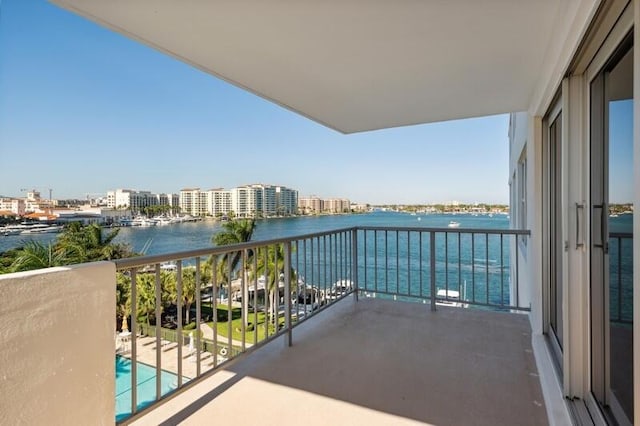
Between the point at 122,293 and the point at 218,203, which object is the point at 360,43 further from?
the point at 218,203

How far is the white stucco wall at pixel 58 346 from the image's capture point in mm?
1090

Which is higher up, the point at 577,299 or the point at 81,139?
the point at 81,139

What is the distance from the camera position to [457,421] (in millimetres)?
1701

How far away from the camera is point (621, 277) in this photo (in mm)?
1215

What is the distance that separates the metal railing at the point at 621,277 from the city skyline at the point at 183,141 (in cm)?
1606

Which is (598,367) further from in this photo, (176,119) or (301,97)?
(176,119)

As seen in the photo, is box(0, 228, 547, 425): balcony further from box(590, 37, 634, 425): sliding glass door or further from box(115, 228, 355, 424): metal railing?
box(590, 37, 634, 425): sliding glass door

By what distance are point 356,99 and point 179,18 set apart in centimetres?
167

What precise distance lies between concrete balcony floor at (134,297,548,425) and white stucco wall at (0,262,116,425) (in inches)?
20.2

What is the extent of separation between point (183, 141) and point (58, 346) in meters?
32.2

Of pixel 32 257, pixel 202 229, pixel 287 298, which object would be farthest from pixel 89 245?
pixel 287 298

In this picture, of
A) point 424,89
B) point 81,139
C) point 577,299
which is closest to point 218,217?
point 81,139

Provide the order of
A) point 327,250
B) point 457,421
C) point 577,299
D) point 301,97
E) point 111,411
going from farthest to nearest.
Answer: point 327,250
point 301,97
point 457,421
point 577,299
point 111,411

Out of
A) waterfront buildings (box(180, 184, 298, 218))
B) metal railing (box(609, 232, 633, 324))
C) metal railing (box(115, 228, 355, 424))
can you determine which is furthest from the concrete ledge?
waterfront buildings (box(180, 184, 298, 218))
